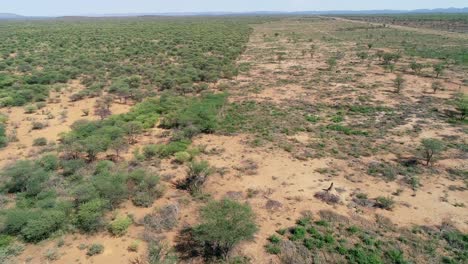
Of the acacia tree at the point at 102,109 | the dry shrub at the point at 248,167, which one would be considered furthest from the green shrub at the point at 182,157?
the acacia tree at the point at 102,109

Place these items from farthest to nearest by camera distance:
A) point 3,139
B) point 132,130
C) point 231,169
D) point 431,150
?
point 132,130
point 3,139
point 431,150
point 231,169

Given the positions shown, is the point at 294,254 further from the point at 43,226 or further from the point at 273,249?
the point at 43,226

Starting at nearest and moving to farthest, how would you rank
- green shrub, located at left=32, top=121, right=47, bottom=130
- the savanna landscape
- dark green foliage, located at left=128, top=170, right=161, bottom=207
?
the savanna landscape
dark green foliage, located at left=128, top=170, right=161, bottom=207
green shrub, located at left=32, top=121, right=47, bottom=130

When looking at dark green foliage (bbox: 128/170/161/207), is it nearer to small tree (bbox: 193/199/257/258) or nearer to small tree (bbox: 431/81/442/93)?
small tree (bbox: 193/199/257/258)

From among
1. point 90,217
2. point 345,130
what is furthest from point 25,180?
point 345,130

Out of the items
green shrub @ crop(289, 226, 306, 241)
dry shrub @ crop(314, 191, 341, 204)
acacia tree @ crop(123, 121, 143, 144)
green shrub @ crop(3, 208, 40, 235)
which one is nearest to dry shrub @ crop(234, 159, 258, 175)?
dry shrub @ crop(314, 191, 341, 204)

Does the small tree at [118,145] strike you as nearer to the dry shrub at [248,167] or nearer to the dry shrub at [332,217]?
the dry shrub at [248,167]
